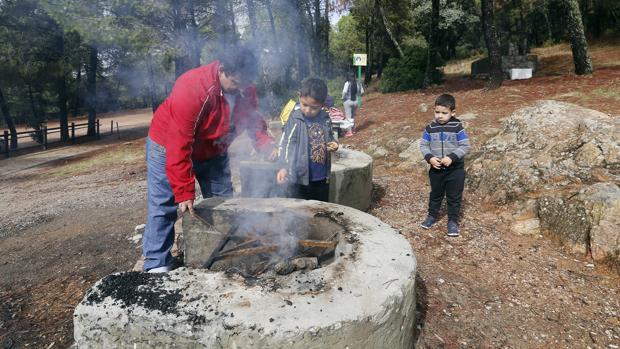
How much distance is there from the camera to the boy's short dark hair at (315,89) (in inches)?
128

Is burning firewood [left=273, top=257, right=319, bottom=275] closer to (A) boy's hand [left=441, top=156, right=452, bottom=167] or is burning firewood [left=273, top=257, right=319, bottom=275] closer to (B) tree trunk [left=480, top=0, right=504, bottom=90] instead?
(A) boy's hand [left=441, top=156, right=452, bottom=167]

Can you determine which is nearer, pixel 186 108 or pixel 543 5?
pixel 186 108

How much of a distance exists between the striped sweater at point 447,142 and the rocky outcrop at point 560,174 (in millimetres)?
1120

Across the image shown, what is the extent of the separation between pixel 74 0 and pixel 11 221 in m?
8.46

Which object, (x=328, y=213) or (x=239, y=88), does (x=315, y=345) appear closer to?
(x=328, y=213)

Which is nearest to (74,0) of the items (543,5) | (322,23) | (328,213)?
(328,213)

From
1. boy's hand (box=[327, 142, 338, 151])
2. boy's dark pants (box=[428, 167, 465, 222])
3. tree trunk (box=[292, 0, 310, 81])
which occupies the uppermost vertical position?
tree trunk (box=[292, 0, 310, 81])

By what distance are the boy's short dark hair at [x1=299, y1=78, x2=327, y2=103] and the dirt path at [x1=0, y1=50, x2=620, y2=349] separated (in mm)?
1762

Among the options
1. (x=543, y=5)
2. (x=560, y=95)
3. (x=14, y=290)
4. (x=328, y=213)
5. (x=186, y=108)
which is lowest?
(x=14, y=290)

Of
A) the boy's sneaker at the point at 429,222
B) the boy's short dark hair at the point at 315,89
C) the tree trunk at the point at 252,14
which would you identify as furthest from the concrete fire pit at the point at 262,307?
the tree trunk at the point at 252,14

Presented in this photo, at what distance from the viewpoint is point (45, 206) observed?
6793 mm

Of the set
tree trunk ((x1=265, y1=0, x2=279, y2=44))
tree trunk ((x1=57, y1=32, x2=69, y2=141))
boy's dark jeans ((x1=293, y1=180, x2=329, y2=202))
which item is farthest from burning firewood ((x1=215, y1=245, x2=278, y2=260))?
tree trunk ((x1=57, y1=32, x2=69, y2=141))

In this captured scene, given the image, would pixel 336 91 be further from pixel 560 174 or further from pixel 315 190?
pixel 315 190

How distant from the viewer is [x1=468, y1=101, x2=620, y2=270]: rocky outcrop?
3465 mm
